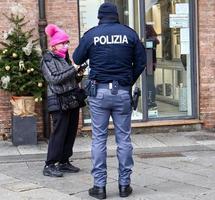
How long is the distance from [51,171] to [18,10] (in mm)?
3138

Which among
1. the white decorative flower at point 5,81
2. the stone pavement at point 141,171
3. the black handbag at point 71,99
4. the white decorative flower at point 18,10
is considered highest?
the white decorative flower at point 18,10

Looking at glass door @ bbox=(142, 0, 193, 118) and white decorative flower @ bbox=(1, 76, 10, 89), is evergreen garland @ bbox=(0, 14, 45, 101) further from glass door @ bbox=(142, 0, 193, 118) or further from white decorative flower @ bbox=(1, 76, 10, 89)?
glass door @ bbox=(142, 0, 193, 118)

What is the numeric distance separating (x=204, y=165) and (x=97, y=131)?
7.27ft

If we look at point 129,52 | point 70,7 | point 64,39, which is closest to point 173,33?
point 70,7

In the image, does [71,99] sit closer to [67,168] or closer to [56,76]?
[56,76]

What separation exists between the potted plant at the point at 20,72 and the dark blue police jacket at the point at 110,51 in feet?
9.34

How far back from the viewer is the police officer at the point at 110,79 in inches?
237

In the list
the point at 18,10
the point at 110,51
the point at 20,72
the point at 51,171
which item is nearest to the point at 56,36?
the point at 110,51

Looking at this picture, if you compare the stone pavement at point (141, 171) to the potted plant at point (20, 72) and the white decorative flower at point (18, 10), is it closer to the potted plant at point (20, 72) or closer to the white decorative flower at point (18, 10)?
the potted plant at point (20, 72)

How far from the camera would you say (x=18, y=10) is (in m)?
9.10

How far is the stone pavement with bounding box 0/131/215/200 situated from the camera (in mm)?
6324

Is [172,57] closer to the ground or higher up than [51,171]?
higher up

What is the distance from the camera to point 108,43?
599 cm

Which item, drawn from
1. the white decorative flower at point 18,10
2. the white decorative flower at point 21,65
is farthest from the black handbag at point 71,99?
the white decorative flower at point 18,10
